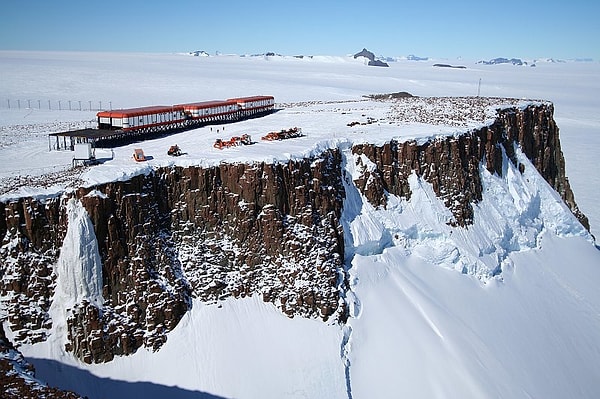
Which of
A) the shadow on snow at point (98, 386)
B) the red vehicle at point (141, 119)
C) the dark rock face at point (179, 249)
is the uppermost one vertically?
the red vehicle at point (141, 119)

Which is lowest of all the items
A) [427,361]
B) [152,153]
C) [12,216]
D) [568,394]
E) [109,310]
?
[568,394]

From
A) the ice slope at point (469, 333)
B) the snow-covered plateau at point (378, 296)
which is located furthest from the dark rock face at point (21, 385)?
the ice slope at point (469, 333)

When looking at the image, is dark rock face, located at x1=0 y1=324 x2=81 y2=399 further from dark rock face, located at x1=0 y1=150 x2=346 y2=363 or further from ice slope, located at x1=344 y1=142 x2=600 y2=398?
ice slope, located at x1=344 y1=142 x2=600 y2=398

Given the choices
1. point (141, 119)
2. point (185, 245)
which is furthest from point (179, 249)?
point (141, 119)

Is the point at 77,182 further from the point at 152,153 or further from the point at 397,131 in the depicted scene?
the point at 397,131

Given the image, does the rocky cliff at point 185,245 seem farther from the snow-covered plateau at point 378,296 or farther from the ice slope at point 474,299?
the ice slope at point 474,299

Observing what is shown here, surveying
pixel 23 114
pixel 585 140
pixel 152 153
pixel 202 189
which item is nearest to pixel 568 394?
pixel 202 189

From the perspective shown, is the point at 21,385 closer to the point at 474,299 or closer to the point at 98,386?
the point at 98,386
